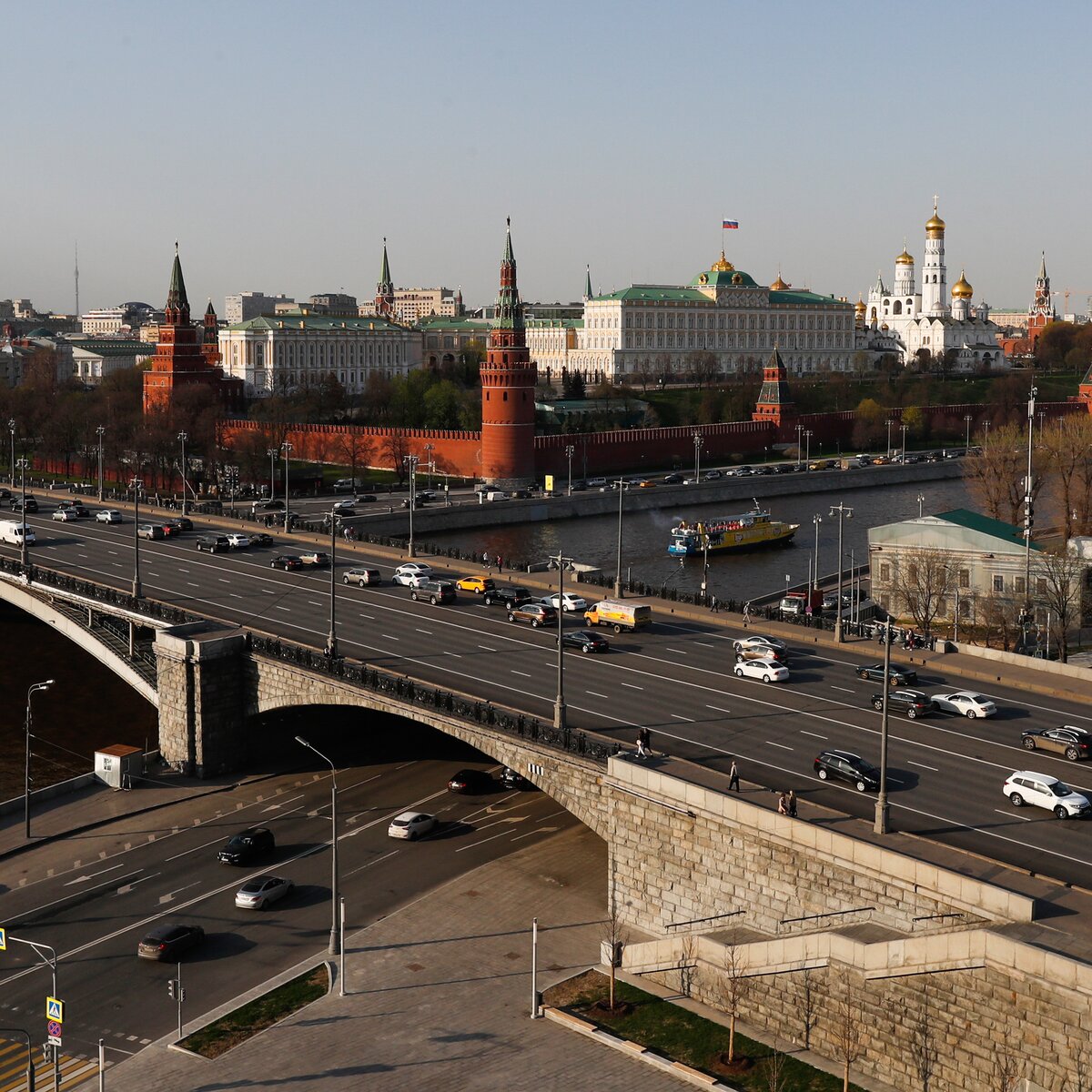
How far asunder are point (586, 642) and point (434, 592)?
957cm

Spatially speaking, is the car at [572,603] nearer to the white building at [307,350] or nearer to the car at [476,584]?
the car at [476,584]

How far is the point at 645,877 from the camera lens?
88.8ft

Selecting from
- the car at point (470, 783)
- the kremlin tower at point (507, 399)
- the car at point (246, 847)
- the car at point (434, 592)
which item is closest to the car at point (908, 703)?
the car at point (470, 783)

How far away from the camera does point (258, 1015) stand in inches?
984

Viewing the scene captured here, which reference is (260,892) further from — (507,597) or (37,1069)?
(507,597)

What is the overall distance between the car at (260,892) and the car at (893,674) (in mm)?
15265

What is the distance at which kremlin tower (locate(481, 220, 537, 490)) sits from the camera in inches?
3893

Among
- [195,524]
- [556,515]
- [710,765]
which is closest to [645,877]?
[710,765]

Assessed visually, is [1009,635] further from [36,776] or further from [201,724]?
[36,776]

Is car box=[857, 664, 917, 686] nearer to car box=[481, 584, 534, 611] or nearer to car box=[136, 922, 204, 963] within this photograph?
car box=[481, 584, 534, 611]

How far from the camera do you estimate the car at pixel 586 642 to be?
39.3m

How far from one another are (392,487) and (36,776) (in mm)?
55872

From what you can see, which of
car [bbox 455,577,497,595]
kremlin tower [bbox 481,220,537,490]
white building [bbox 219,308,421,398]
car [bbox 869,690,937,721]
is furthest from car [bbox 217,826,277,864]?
white building [bbox 219,308,421,398]

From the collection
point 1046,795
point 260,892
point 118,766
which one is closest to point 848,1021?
point 1046,795
